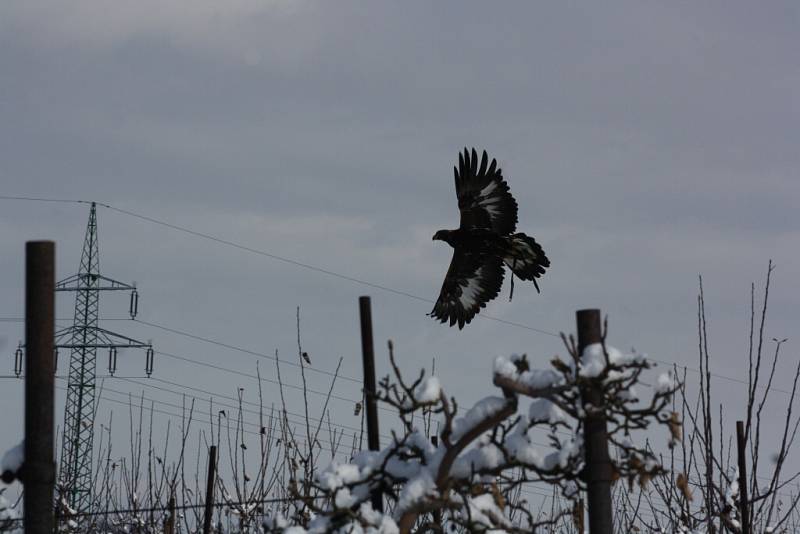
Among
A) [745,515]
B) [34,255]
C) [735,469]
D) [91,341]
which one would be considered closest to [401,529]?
[34,255]

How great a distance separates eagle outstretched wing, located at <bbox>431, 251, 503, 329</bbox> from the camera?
440 inches

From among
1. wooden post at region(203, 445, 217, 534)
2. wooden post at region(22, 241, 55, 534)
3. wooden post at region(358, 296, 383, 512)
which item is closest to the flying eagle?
wooden post at region(203, 445, 217, 534)

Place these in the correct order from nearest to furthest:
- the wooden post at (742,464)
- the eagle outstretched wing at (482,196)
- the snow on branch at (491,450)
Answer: the snow on branch at (491,450) → the wooden post at (742,464) → the eagle outstretched wing at (482,196)

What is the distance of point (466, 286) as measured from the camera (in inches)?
441

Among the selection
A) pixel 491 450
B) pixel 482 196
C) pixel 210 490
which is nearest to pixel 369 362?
pixel 491 450

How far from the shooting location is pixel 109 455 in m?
12.0

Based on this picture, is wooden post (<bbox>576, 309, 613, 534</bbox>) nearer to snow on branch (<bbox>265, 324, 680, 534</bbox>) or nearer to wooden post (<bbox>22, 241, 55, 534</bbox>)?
snow on branch (<bbox>265, 324, 680, 534</bbox>)

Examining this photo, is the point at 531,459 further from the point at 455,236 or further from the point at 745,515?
the point at 455,236

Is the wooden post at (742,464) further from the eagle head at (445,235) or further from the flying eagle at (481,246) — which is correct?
the eagle head at (445,235)

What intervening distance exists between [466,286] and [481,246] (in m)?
0.43

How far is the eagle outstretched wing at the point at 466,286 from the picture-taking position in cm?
1117

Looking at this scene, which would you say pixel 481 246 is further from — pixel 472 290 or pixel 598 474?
pixel 598 474

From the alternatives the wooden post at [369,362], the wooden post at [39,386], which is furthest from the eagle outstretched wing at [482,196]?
the wooden post at [39,386]

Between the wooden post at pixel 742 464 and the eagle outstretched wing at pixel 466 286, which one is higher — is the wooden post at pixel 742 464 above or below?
below
